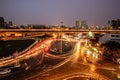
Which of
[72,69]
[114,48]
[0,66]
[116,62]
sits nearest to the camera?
[72,69]

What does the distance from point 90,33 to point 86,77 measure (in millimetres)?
78192

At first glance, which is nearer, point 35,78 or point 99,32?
point 35,78

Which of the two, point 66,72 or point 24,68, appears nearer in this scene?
point 66,72

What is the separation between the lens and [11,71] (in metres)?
39.5

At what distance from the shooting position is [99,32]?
4798 inches

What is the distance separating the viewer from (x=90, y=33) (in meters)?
112

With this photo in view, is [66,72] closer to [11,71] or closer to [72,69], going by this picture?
[72,69]

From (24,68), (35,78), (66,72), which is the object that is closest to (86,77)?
(66,72)

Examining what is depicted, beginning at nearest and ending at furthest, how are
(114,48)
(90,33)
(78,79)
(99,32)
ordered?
1. (78,79)
2. (114,48)
3. (90,33)
4. (99,32)

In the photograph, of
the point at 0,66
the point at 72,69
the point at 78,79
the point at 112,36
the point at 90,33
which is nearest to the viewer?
the point at 78,79

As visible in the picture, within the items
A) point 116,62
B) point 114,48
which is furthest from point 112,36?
point 116,62

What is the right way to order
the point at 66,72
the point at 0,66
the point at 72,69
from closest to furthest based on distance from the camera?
the point at 66,72 < the point at 72,69 < the point at 0,66

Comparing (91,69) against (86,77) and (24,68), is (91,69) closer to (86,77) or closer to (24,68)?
(86,77)

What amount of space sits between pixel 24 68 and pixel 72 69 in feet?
29.6
